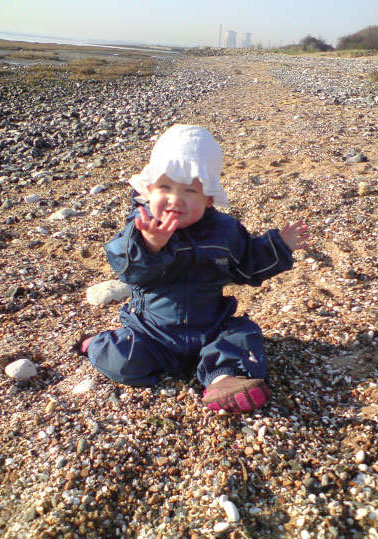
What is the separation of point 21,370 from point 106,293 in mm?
1173

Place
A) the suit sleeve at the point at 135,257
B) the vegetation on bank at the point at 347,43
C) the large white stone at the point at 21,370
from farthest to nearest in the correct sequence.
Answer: the vegetation on bank at the point at 347,43 < the large white stone at the point at 21,370 < the suit sleeve at the point at 135,257

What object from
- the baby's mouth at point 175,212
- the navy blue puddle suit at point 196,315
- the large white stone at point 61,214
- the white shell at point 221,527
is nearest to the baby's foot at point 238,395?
the navy blue puddle suit at point 196,315

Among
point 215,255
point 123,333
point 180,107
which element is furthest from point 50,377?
point 180,107

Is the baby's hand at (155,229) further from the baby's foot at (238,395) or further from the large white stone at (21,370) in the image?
the large white stone at (21,370)

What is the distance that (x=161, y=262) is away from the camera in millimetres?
2396

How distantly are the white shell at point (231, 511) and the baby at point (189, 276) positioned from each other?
512 mm

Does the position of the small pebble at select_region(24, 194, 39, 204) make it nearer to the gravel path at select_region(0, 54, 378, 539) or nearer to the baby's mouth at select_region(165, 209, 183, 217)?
the gravel path at select_region(0, 54, 378, 539)

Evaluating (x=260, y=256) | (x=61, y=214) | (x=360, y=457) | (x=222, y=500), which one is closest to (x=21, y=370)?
(x=222, y=500)

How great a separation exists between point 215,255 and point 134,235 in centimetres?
54

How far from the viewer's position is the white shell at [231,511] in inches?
79.0

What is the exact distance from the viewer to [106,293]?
3986mm

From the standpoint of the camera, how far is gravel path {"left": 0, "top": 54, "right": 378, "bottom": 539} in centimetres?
206

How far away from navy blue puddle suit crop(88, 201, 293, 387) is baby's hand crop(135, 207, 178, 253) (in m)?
0.22

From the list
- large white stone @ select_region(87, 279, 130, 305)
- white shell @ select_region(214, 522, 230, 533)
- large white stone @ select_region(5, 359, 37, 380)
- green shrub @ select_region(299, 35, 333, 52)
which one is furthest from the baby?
green shrub @ select_region(299, 35, 333, 52)
